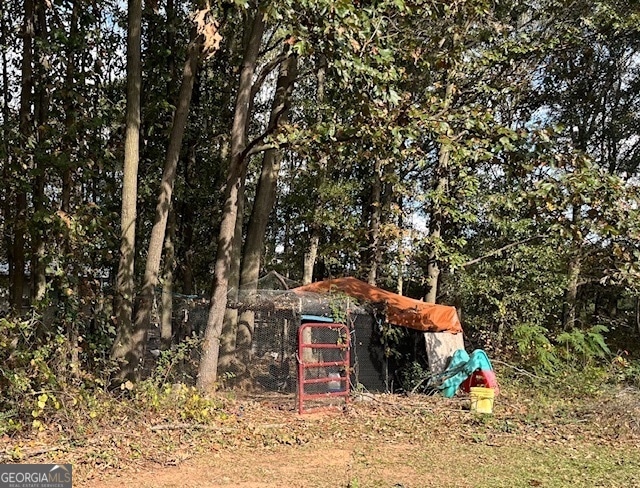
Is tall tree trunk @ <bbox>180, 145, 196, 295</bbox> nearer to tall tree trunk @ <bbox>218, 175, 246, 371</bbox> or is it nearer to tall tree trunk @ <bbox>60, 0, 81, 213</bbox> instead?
tall tree trunk @ <bbox>218, 175, 246, 371</bbox>

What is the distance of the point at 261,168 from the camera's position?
45.7 feet

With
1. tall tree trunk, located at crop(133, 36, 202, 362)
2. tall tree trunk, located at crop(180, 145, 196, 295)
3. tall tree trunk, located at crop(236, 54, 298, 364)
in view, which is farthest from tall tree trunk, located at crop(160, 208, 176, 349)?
tall tree trunk, located at crop(133, 36, 202, 362)

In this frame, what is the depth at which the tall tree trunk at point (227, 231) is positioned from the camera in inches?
388

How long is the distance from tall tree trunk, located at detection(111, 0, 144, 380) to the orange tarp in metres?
3.72

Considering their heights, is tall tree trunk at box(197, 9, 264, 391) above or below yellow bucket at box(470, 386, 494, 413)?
above

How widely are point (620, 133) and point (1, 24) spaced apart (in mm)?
19953

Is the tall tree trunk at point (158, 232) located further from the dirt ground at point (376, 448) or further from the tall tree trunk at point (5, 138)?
the tall tree trunk at point (5, 138)

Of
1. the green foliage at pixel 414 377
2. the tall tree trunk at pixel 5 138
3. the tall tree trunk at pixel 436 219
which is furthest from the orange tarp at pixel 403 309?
the tall tree trunk at pixel 5 138

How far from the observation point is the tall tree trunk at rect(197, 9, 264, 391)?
9.84 m

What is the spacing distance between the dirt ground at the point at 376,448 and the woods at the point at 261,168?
4.12 ft

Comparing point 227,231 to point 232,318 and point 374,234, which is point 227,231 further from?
point 374,234

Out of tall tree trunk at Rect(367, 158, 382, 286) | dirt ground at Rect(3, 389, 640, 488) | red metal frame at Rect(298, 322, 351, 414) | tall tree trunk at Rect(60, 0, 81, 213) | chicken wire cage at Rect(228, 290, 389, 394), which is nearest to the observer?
dirt ground at Rect(3, 389, 640, 488)

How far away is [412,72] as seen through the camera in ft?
48.0

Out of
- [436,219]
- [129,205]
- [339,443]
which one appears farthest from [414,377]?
[129,205]
